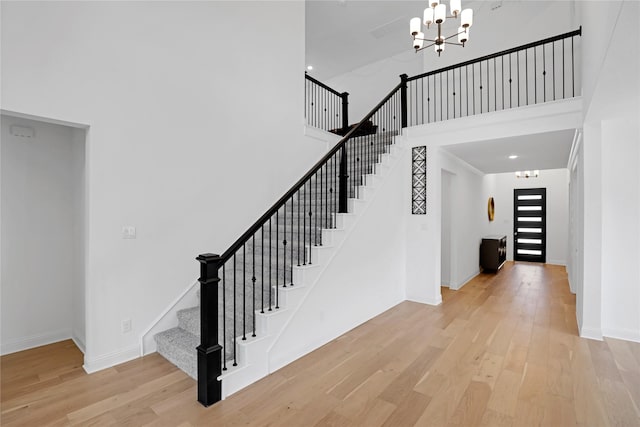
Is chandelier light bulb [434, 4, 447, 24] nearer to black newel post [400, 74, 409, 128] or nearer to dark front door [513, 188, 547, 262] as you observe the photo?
black newel post [400, 74, 409, 128]

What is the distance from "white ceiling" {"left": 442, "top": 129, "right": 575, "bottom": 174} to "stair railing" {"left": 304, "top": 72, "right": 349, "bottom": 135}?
2214 millimetres

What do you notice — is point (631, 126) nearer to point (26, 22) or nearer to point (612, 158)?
point (612, 158)

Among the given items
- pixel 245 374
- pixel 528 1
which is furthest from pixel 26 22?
pixel 528 1

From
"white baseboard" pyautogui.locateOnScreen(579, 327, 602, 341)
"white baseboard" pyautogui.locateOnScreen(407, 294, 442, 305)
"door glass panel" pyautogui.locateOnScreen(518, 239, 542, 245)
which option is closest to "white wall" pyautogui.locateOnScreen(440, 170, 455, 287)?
"white baseboard" pyautogui.locateOnScreen(407, 294, 442, 305)

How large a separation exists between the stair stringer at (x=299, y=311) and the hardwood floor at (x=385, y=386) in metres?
0.10

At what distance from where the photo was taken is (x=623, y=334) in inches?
142

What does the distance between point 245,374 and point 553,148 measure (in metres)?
5.44

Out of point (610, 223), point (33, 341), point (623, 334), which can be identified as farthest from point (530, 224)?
point (33, 341)

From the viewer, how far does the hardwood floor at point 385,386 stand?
2221 mm

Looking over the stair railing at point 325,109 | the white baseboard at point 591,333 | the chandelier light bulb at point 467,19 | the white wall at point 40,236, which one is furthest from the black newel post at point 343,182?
the white baseboard at point 591,333

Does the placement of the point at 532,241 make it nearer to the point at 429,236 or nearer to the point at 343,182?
the point at 429,236

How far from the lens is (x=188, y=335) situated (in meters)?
3.18

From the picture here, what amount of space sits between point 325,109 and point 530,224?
7646 millimetres

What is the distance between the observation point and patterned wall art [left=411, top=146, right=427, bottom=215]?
5004 mm
